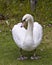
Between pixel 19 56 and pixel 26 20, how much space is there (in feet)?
3.31

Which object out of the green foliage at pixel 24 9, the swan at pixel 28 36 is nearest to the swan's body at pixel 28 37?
the swan at pixel 28 36

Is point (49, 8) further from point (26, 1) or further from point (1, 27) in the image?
point (1, 27)

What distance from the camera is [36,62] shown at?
20.6 ft

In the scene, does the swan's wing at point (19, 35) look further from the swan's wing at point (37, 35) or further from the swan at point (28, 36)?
the swan's wing at point (37, 35)

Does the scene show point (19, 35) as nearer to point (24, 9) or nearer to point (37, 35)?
point (37, 35)

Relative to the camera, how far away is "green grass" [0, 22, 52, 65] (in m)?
6.28

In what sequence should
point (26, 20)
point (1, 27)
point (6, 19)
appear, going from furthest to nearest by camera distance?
point (6, 19)
point (1, 27)
point (26, 20)

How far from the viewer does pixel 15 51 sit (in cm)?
700

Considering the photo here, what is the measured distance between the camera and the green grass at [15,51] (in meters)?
6.28

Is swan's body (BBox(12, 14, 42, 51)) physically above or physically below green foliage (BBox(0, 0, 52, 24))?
above

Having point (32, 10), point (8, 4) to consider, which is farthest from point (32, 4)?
point (8, 4)

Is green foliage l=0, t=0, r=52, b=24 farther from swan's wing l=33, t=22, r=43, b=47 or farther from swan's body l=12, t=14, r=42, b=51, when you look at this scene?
swan's body l=12, t=14, r=42, b=51

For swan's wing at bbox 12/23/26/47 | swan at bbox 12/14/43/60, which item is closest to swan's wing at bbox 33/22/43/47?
swan at bbox 12/14/43/60

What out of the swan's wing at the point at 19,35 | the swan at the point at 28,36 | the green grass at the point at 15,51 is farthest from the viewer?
the green grass at the point at 15,51
